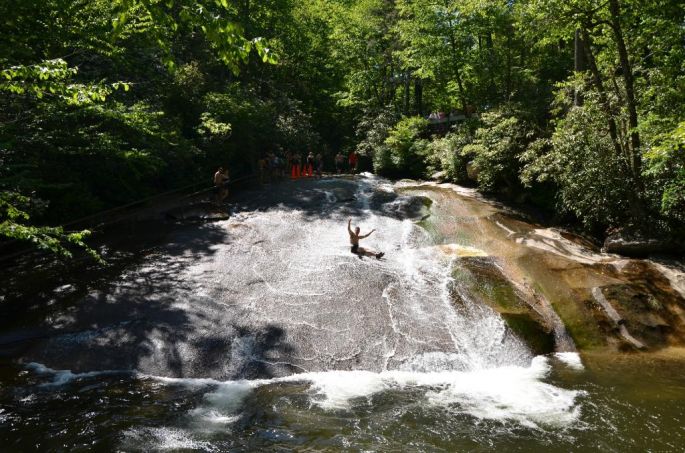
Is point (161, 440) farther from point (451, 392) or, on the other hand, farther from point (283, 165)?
point (283, 165)

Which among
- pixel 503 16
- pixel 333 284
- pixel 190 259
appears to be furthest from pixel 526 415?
pixel 503 16

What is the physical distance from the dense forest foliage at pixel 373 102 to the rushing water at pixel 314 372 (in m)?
2.61

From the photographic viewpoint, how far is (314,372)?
8.92m

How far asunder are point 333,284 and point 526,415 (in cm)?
579

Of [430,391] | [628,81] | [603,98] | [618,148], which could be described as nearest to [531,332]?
[430,391]

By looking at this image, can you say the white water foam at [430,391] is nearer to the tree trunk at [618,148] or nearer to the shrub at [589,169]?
the tree trunk at [618,148]

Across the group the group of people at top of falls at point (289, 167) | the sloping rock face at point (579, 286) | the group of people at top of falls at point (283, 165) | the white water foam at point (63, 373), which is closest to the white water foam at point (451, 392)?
the white water foam at point (63, 373)

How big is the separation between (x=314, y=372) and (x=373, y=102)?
1064 inches

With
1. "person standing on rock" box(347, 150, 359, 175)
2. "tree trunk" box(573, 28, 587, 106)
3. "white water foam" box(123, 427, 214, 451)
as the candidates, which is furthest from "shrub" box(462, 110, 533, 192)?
"white water foam" box(123, 427, 214, 451)

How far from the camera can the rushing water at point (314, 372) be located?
6562 mm

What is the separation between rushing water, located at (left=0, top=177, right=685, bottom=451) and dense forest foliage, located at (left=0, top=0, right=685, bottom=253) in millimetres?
2615

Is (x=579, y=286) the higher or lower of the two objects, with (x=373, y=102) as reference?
lower

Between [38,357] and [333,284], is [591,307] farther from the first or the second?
[38,357]

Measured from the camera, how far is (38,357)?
8656 mm
